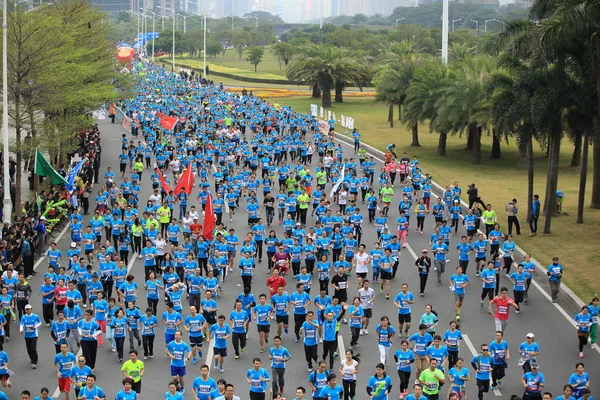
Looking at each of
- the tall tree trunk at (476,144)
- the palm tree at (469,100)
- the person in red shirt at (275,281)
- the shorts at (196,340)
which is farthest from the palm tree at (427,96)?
the shorts at (196,340)

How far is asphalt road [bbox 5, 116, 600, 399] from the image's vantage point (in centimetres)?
1702

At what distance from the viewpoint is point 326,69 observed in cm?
6969

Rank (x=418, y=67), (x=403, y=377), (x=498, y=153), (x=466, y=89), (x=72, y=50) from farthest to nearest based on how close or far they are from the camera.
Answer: (x=418, y=67) → (x=498, y=153) → (x=466, y=89) → (x=72, y=50) → (x=403, y=377)

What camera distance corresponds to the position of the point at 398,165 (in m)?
36.8

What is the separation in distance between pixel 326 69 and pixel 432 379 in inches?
2210

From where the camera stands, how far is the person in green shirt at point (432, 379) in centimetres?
1500

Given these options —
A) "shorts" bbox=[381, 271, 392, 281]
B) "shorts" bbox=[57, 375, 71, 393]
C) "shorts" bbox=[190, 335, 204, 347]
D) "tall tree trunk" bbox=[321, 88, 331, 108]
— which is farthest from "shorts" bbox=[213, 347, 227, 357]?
"tall tree trunk" bbox=[321, 88, 331, 108]

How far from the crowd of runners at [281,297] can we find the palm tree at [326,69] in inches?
1328

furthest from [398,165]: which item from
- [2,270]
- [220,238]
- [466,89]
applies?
[2,270]

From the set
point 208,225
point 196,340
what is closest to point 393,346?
point 196,340

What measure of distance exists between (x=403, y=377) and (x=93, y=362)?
5813mm

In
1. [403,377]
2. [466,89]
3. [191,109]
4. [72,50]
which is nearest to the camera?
[403,377]

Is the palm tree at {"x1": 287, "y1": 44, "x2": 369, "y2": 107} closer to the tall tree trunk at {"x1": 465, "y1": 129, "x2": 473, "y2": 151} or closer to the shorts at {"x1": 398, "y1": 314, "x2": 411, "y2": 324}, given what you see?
the tall tree trunk at {"x1": 465, "y1": 129, "x2": 473, "y2": 151}

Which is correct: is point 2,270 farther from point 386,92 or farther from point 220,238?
point 386,92
